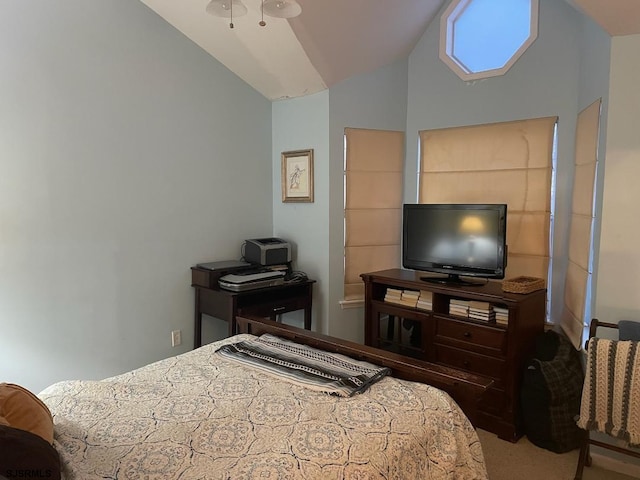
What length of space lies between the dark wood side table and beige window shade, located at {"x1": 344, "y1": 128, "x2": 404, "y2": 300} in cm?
38

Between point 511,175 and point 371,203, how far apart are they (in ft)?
3.43

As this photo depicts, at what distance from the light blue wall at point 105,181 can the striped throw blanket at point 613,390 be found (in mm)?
2522

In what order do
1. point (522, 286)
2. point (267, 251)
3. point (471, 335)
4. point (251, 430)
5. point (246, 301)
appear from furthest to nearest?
point (267, 251), point (246, 301), point (471, 335), point (522, 286), point (251, 430)

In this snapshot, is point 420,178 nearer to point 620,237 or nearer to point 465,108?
point 465,108

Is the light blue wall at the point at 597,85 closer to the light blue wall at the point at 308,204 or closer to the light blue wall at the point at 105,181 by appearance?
the light blue wall at the point at 308,204

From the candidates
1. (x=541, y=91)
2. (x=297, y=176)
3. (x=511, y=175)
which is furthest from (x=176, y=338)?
(x=541, y=91)

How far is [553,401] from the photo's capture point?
254 centimetres

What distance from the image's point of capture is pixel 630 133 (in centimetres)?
226

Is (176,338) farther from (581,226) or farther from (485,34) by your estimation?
(485,34)

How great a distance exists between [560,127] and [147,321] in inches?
120

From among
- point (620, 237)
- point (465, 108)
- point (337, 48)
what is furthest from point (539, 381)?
point (337, 48)

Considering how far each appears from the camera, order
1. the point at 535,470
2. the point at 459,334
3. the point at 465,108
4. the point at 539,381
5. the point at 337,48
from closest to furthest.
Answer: the point at 535,470
the point at 539,381
the point at 459,334
the point at 337,48
the point at 465,108

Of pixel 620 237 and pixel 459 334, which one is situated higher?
pixel 620 237

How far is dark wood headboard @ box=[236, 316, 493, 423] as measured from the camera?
5.74 feet
